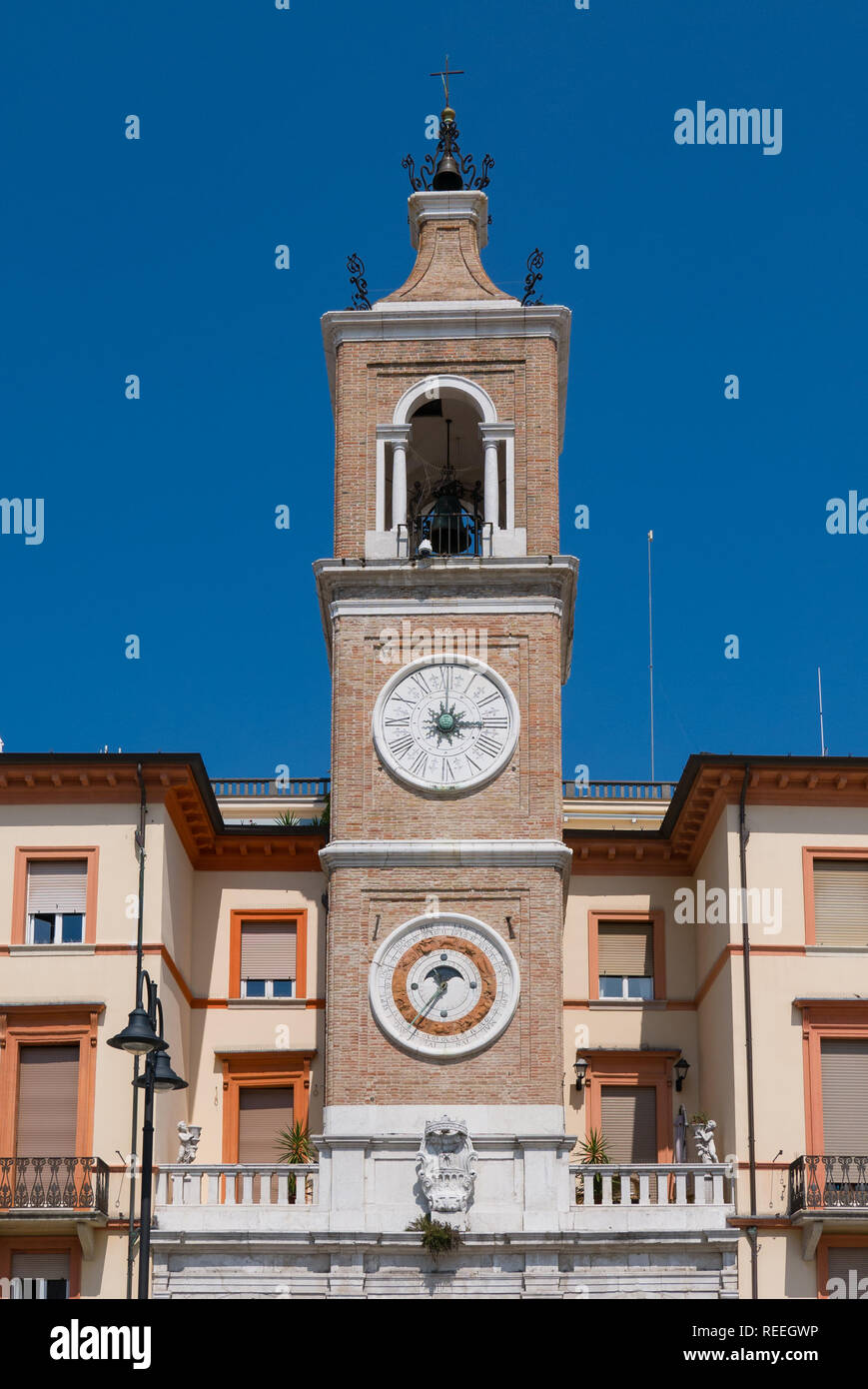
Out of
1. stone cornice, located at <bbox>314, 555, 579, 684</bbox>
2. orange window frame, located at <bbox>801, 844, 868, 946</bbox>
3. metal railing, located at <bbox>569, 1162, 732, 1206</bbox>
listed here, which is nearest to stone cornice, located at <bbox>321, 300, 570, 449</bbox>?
stone cornice, located at <bbox>314, 555, 579, 684</bbox>

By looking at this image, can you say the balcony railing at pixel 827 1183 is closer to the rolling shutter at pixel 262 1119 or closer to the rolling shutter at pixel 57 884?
Result: the rolling shutter at pixel 262 1119

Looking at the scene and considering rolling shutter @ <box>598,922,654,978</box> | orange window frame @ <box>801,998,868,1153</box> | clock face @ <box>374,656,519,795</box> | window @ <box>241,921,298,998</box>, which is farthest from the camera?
rolling shutter @ <box>598,922,654,978</box>

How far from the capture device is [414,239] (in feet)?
160

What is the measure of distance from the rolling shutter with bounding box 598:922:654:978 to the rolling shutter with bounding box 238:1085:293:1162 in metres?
7.20

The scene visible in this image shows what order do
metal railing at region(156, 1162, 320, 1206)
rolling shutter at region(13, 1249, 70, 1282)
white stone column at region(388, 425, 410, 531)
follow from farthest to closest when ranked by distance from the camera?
white stone column at region(388, 425, 410, 531), rolling shutter at region(13, 1249, 70, 1282), metal railing at region(156, 1162, 320, 1206)

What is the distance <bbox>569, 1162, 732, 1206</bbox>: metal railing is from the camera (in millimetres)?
39906

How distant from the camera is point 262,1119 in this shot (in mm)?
46156

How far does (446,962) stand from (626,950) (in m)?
7.39

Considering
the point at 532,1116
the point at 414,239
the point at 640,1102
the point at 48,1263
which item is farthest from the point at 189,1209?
the point at 414,239

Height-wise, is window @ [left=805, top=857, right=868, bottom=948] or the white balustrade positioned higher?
window @ [left=805, top=857, right=868, bottom=948]

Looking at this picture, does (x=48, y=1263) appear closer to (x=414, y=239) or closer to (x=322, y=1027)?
(x=322, y=1027)

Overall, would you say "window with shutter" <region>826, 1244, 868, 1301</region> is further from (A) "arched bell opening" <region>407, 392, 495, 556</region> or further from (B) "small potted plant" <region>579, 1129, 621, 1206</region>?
(A) "arched bell opening" <region>407, 392, 495, 556</region>

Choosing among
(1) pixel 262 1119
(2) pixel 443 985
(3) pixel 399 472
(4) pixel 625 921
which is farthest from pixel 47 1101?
(3) pixel 399 472
